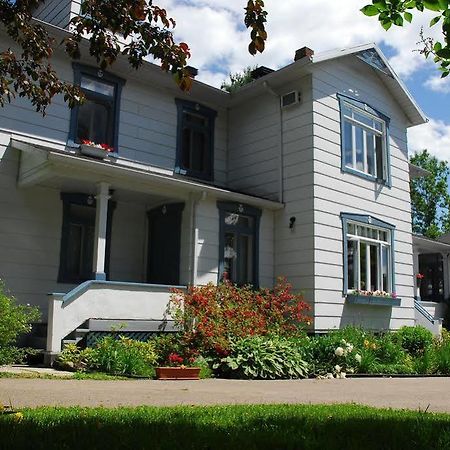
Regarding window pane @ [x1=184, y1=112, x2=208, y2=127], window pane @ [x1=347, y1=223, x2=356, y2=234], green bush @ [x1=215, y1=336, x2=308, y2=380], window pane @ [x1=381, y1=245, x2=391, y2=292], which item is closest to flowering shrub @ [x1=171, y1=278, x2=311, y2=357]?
green bush @ [x1=215, y1=336, x2=308, y2=380]

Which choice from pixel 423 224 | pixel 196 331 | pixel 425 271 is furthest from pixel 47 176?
pixel 423 224

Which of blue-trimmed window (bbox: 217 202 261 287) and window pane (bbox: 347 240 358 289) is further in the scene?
window pane (bbox: 347 240 358 289)

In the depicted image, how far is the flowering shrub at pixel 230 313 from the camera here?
1109 cm

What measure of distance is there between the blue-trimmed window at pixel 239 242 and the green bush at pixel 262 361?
2982 mm

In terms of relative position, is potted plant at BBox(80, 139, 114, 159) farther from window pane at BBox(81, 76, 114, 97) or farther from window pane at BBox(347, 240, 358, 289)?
window pane at BBox(347, 240, 358, 289)

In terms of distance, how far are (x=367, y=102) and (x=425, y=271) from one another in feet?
46.0

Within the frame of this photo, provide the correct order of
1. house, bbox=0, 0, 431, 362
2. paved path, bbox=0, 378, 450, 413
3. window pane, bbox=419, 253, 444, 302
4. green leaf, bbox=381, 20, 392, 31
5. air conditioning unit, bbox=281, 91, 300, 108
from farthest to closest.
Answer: window pane, bbox=419, 253, 444, 302
air conditioning unit, bbox=281, 91, 300, 108
house, bbox=0, 0, 431, 362
paved path, bbox=0, 378, 450, 413
green leaf, bbox=381, 20, 392, 31

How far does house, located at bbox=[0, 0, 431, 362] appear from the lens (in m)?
12.1

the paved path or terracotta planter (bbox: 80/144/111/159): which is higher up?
terracotta planter (bbox: 80/144/111/159)

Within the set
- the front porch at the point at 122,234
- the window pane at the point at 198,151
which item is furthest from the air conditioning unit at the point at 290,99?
the front porch at the point at 122,234

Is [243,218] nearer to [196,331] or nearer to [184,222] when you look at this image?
[184,222]

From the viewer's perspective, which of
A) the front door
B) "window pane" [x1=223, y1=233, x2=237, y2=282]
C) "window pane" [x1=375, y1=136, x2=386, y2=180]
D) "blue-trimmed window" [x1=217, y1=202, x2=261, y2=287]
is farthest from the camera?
"window pane" [x1=375, y1=136, x2=386, y2=180]

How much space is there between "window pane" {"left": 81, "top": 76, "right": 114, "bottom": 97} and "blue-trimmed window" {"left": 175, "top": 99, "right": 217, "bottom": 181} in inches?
81.4

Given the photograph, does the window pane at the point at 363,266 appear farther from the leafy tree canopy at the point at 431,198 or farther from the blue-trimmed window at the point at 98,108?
the leafy tree canopy at the point at 431,198
